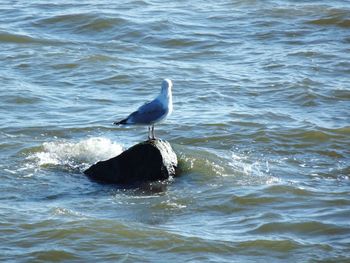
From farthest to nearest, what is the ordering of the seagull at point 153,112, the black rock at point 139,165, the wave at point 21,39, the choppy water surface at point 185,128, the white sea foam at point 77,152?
1. the wave at point 21,39
2. the white sea foam at point 77,152
3. the seagull at point 153,112
4. the black rock at point 139,165
5. the choppy water surface at point 185,128

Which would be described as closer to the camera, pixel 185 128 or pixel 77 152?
pixel 77 152

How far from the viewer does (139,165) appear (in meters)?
10.2

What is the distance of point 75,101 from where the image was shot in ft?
45.3

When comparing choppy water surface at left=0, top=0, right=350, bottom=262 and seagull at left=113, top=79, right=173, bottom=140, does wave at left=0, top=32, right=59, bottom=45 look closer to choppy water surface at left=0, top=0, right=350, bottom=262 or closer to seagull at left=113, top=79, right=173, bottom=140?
choppy water surface at left=0, top=0, right=350, bottom=262

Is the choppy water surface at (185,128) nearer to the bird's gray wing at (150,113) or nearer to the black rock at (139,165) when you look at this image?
the black rock at (139,165)

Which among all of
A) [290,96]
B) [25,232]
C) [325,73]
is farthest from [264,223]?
[325,73]

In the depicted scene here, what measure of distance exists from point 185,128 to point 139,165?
96.8 inches

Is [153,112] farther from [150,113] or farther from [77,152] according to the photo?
[77,152]

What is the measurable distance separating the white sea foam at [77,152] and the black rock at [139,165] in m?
0.69

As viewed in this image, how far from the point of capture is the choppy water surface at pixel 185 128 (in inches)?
351

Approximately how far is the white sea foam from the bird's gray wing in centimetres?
111

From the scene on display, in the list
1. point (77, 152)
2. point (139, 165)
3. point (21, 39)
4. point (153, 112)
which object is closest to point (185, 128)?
point (77, 152)

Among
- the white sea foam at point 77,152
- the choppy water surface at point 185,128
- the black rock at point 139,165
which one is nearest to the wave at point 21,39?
the choppy water surface at point 185,128

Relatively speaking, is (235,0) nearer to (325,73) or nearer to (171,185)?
(325,73)
